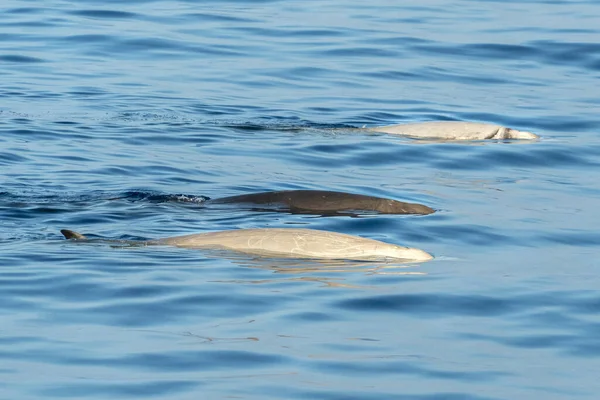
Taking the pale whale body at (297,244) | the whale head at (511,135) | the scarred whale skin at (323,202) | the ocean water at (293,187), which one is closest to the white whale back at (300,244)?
the pale whale body at (297,244)

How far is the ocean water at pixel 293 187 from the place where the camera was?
7633mm

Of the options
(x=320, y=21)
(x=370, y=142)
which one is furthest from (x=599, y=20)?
(x=370, y=142)

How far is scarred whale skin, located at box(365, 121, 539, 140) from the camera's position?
16547 mm

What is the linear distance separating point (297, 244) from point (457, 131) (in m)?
7.06

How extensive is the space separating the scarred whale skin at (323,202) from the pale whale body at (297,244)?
1683 millimetres

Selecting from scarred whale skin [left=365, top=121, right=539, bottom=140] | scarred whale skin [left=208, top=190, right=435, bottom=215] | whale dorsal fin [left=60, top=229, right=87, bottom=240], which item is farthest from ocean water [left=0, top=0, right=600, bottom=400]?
scarred whale skin [left=365, top=121, right=539, bottom=140]

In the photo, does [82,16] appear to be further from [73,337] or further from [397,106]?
[73,337]

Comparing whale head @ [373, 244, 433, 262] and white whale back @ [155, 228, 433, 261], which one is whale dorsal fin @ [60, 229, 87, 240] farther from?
whale head @ [373, 244, 433, 262]

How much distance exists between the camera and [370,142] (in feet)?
52.9

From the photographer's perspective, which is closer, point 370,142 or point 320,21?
point 370,142

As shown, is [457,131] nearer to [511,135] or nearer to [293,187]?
[511,135]

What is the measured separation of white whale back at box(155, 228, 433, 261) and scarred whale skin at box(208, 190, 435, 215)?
1696mm

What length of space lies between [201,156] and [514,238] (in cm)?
476

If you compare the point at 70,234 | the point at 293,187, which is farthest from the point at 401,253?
the point at 293,187
